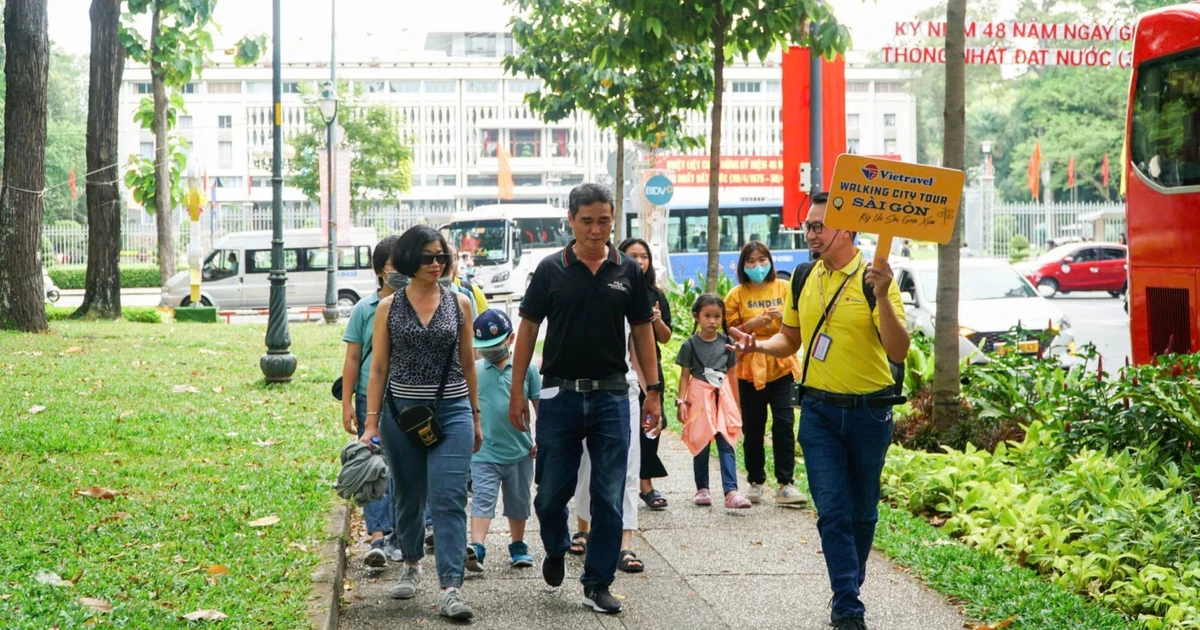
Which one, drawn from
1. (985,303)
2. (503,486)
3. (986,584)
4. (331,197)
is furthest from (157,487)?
(331,197)

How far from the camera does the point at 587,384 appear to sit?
605 centimetres

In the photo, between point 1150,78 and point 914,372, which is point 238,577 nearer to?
point 914,372

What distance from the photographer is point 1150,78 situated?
1120cm

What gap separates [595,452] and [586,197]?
1175mm

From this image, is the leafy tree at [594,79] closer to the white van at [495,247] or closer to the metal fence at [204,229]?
the white van at [495,247]

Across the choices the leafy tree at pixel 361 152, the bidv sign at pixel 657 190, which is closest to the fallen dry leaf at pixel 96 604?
the bidv sign at pixel 657 190

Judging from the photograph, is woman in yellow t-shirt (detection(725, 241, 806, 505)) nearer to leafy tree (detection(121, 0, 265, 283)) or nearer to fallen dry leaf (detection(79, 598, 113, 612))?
fallen dry leaf (detection(79, 598, 113, 612))

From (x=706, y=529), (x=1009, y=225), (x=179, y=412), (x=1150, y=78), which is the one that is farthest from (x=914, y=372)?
(x=1009, y=225)

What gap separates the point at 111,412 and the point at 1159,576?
8.78 metres

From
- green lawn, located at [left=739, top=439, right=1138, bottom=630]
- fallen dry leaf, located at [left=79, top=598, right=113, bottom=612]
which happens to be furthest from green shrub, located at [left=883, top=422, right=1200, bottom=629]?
fallen dry leaf, located at [left=79, top=598, right=113, bottom=612]

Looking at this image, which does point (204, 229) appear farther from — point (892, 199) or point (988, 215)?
point (892, 199)

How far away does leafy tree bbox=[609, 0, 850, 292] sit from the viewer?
12492 mm

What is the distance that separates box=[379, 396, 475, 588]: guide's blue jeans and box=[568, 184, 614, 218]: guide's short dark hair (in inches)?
40.7

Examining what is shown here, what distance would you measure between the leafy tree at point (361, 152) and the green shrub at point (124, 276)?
973cm
